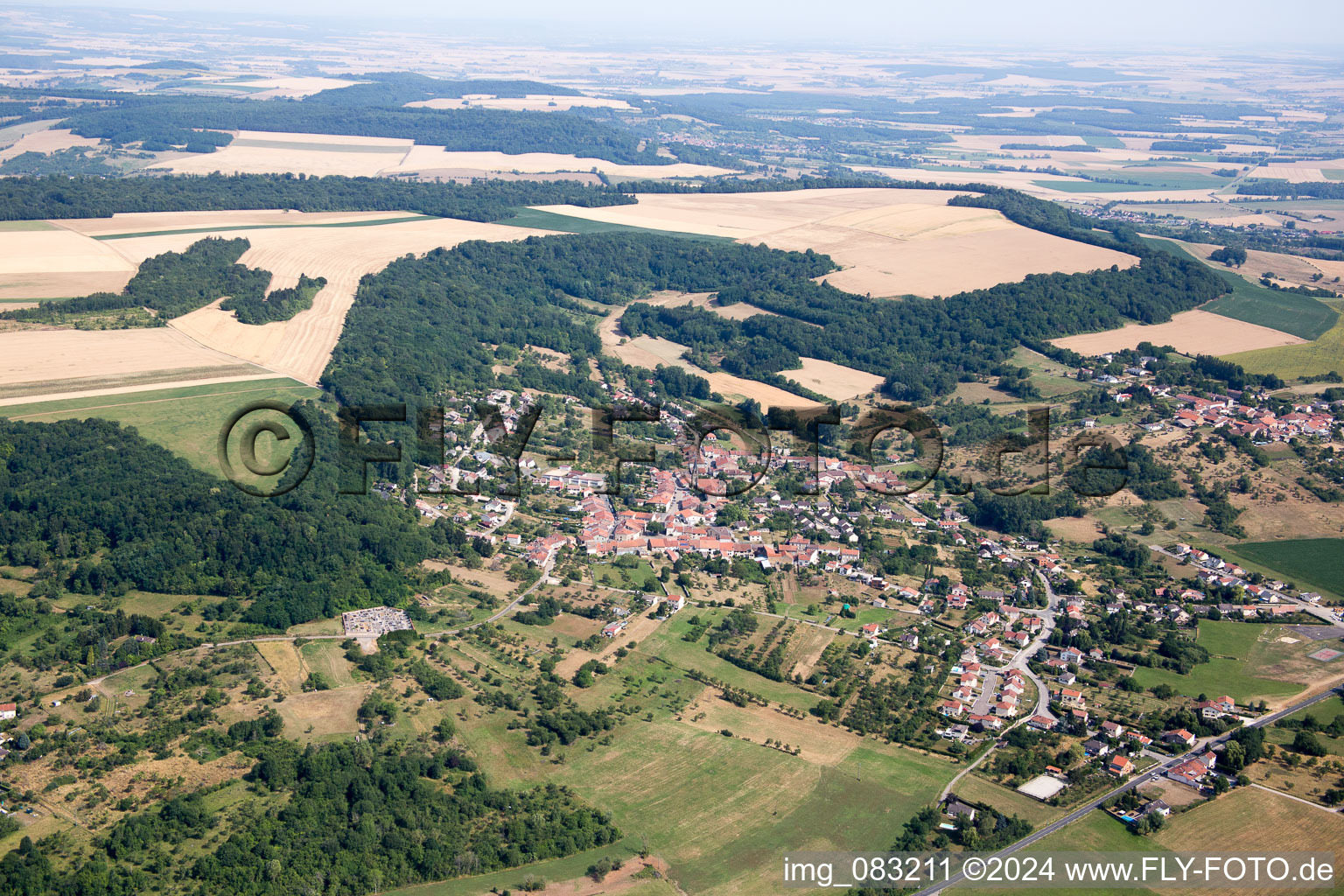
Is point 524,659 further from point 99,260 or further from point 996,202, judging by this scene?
point 996,202

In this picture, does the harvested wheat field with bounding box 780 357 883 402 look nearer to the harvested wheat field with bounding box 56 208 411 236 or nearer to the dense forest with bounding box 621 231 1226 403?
the dense forest with bounding box 621 231 1226 403

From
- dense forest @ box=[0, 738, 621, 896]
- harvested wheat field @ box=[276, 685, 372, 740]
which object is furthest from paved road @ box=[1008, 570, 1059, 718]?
harvested wheat field @ box=[276, 685, 372, 740]

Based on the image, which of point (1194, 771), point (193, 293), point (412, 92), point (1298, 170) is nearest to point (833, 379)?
point (1194, 771)

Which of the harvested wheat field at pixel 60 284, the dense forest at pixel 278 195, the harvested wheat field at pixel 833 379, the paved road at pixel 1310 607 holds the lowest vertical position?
the paved road at pixel 1310 607

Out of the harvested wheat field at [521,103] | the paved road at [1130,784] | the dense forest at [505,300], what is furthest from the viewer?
the harvested wheat field at [521,103]

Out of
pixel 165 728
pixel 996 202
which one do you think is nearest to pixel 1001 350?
pixel 996 202

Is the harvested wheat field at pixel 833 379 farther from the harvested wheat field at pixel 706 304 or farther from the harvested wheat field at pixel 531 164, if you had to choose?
the harvested wheat field at pixel 531 164

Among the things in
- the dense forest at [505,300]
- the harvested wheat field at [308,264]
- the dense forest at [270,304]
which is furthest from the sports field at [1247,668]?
the dense forest at [270,304]
